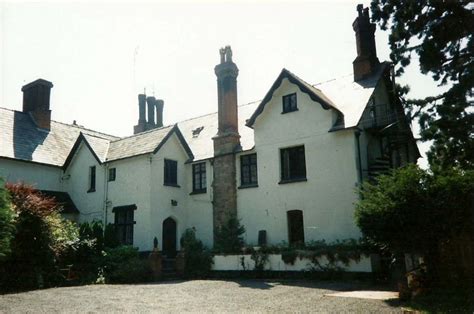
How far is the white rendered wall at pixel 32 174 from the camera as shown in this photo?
21781 millimetres

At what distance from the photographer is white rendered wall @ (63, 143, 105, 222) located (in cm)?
2365

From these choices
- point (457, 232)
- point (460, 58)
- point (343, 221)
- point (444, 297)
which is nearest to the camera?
point (444, 297)

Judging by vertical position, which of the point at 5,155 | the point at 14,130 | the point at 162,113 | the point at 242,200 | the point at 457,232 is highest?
the point at 162,113

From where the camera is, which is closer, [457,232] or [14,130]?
[457,232]

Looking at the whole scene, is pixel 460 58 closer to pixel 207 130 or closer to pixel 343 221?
pixel 343 221

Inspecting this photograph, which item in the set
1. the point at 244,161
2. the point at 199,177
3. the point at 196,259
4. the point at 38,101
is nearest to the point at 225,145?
the point at 244,161

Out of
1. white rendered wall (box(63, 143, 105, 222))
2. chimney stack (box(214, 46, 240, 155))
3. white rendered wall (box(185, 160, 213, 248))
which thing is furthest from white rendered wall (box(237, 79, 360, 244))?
white rendered wall (box(63, 143, 105, 222))

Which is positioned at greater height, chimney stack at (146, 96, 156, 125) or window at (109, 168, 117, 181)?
chimney stack at (146, 96, 156, 125)

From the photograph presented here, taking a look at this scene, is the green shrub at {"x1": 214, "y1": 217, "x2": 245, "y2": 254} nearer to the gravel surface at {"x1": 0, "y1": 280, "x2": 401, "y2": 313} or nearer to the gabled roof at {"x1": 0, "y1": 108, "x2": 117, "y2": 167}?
the gravel surface at {"x1": 0, "y1": 280, "x2": 401, "y2": 313}

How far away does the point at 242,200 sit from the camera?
2108 centimetres

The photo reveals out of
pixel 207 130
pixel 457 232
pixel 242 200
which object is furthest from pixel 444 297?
pixel 207 130

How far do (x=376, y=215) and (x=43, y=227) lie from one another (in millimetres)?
12394

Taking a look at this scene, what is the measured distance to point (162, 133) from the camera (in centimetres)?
2316

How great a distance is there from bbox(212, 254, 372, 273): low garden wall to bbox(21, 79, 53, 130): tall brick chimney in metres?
15.9
